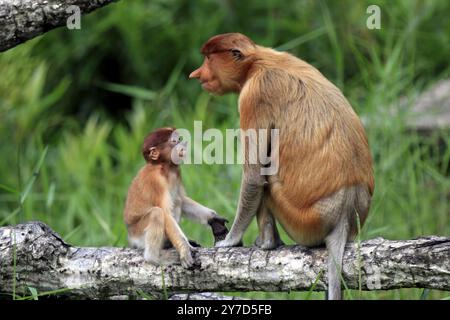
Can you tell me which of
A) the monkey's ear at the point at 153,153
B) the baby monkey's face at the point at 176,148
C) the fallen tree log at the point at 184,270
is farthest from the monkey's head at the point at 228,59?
the fallen tree log at the point at 184,270

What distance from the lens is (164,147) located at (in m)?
4.32

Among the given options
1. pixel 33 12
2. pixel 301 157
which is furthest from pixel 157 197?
pixel 33 12

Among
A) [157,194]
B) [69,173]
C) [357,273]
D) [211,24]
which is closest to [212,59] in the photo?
[157,194]

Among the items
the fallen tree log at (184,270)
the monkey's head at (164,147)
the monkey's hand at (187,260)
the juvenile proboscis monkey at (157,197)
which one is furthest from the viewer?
the monkey's head at (164,147)

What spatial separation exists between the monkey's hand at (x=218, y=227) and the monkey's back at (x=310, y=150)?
42cm

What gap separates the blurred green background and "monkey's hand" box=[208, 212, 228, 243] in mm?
1200

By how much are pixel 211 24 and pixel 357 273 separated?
Result: 17.8 feet

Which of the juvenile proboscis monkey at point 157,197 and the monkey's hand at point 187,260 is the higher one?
the juvenile proboscis monkey at point 157,197

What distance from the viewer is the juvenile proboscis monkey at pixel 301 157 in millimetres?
4004

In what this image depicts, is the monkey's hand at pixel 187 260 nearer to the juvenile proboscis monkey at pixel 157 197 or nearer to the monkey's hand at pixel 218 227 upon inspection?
the juvenile proboscis monkey at pixel 157 197

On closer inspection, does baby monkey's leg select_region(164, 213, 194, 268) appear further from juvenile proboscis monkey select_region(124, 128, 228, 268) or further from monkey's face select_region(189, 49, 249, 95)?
monkey's face select_region(189, 49, 249, 95)

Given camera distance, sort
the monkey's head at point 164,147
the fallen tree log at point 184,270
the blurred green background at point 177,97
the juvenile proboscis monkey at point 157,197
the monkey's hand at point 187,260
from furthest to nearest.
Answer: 1. the blurred green background at point 177,97
2. the monkey's head at point 164,147
3. the juvenile proboscis monkey at point 157,197
4. the monkey's hand at point 187,260
5. the fallen tree log at point 184,270
